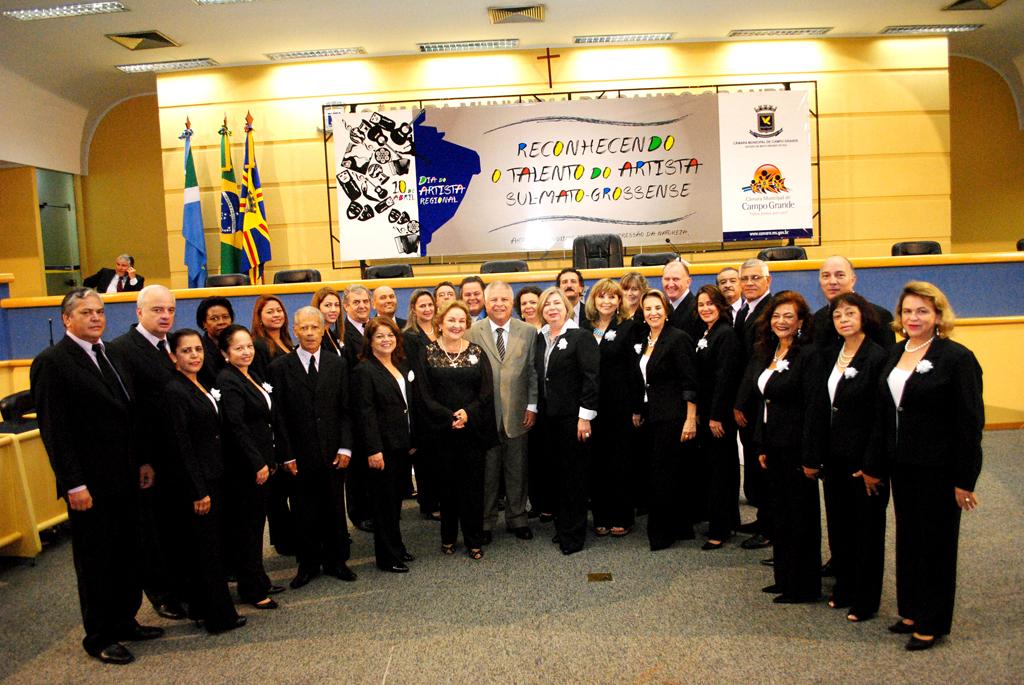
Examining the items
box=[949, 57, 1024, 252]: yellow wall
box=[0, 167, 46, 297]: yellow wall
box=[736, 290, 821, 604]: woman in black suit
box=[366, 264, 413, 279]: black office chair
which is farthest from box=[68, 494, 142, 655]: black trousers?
box=[949, 57, 1024, 252]: yellow wall

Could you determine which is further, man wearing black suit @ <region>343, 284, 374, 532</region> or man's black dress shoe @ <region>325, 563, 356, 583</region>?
man wearing black suit @ <region>343, 284, 374, 532</region>

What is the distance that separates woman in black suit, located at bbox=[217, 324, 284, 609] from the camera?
142 inches

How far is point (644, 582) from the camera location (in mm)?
3861

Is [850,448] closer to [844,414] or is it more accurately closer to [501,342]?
[844,414]

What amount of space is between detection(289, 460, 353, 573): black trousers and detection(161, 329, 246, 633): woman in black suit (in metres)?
0.56

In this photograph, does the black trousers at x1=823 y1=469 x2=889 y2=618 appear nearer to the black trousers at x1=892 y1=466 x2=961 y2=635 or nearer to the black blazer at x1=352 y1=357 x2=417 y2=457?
the black trousers at x1=892 y1=466 x2=961 y2=635

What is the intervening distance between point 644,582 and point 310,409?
6.25 ft

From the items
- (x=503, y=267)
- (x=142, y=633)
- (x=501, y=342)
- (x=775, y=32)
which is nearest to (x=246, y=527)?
(x=142, y=633)

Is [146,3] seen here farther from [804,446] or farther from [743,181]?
[804,446]

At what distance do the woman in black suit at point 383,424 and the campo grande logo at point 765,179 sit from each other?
646 cm

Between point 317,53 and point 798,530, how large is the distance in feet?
26.8

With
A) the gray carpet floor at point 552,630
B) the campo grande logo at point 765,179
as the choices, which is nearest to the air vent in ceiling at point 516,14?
the campo grande logo at point 765,179

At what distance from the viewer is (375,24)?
8516 millimetres

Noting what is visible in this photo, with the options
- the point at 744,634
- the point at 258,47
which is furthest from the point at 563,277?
the point at 258,47
